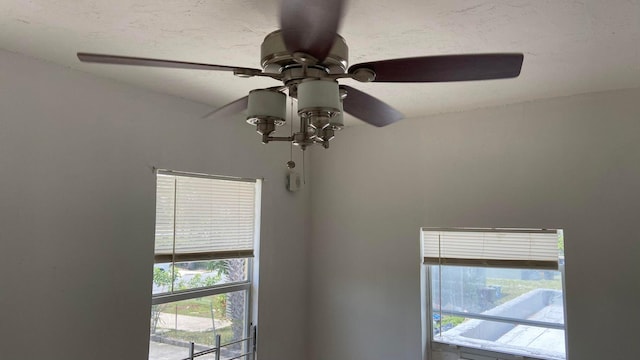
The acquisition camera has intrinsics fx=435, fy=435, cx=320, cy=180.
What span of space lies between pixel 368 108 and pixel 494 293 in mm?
1804

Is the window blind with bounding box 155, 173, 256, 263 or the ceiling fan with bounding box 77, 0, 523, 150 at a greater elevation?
the ceiling fan with bounding box 77, 0, 523, 150

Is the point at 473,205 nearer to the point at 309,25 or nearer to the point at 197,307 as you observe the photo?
the point at 197,307

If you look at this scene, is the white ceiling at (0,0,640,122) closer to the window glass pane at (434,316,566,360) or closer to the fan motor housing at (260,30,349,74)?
the fan motor housing at (260,30,349,74)

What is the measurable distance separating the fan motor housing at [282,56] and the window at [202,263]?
4.75 ft

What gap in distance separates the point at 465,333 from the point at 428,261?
1.72 feet

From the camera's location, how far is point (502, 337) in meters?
2.80

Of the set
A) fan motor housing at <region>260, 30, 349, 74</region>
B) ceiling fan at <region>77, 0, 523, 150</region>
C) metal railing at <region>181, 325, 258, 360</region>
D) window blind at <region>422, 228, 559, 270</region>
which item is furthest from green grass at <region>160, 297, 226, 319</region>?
fan motor housing at <region>260, 30, 349, 74</region>

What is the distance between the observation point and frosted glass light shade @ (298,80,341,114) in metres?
1.22

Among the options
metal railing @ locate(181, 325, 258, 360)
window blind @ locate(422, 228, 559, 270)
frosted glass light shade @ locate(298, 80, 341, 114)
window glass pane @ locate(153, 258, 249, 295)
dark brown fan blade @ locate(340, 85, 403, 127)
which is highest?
dark brown fan blade @ locate(340, 85, 403, 127)

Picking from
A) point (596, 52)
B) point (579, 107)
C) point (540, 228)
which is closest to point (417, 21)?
point (596, 52)

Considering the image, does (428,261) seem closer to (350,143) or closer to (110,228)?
(350,143)

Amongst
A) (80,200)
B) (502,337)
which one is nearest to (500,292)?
(502,337)

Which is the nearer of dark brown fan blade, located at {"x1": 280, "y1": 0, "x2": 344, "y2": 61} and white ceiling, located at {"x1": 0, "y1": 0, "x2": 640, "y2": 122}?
dark brown fan blade, located at {"x1": 280, "y1": 0, "x2": 344, "y2": 61}

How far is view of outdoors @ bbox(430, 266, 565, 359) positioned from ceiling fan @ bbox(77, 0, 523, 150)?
1868mm
